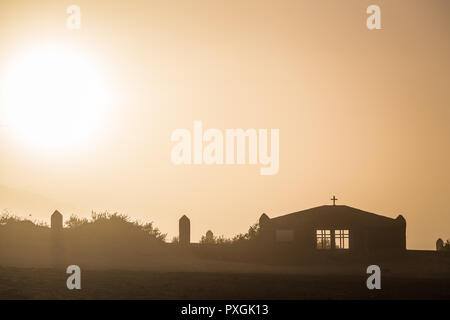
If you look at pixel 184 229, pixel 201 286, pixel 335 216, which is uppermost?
pixel 335 216

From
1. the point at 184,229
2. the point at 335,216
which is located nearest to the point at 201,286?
the point at 184,229

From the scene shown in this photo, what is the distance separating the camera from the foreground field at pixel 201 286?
24359mm

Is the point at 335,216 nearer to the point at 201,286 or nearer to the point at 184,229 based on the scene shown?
the point at 184,229

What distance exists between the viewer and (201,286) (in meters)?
25.6

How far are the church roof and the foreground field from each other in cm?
1794

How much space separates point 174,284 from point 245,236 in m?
32.2

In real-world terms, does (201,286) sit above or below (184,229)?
below

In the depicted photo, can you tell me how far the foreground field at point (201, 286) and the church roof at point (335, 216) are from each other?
17.9 meters

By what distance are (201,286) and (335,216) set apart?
22896 mm

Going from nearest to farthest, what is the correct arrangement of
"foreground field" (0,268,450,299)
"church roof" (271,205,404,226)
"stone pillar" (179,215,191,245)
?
"foreground field" (0,268,450,299)
"church roof" (271,205,404,226)
"stone pillar" (179,215,191,245)

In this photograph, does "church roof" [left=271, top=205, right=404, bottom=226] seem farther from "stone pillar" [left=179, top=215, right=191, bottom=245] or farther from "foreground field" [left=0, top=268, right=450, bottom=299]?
"foreground field" [left=0, top=268, right=450, bottom=299]

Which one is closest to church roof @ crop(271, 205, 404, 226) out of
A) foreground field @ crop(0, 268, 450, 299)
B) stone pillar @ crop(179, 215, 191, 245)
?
stone pillar @ crop(179, 215, 191, 245)

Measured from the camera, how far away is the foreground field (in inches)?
959

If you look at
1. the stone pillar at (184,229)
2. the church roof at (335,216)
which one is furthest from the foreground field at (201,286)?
the stone pillar at (184,229)
